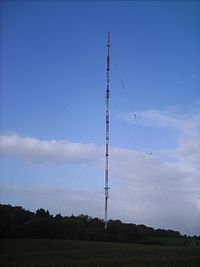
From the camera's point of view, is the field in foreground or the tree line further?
the tree line

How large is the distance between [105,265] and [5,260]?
23.8ft

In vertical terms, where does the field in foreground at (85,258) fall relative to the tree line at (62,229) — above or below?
below

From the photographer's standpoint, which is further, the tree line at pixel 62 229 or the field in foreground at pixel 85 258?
the tree line at pixel 62 229

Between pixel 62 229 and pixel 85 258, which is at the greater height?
pixel 62 229

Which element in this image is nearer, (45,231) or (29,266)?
(29,266)

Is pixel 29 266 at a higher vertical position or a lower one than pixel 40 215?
lower

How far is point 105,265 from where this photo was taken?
2595 centimetres

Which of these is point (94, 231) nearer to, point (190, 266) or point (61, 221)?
point (61, 221)

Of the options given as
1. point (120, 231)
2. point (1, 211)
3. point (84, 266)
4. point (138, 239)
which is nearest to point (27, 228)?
point (1, 211)

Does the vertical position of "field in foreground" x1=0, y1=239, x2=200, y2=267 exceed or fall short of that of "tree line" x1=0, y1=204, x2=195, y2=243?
it falls short

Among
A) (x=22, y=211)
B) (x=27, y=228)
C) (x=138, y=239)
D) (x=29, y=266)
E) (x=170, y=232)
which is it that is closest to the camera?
(x=29, y=266)

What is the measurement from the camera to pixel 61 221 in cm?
6475

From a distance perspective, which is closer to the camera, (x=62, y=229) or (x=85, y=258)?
(x=85, y=258)

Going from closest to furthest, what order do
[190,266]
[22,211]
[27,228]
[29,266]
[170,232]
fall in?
1. [29,266]
2. [190,266]
3. [27,228]
4. [22,211]
5. [170,232]
